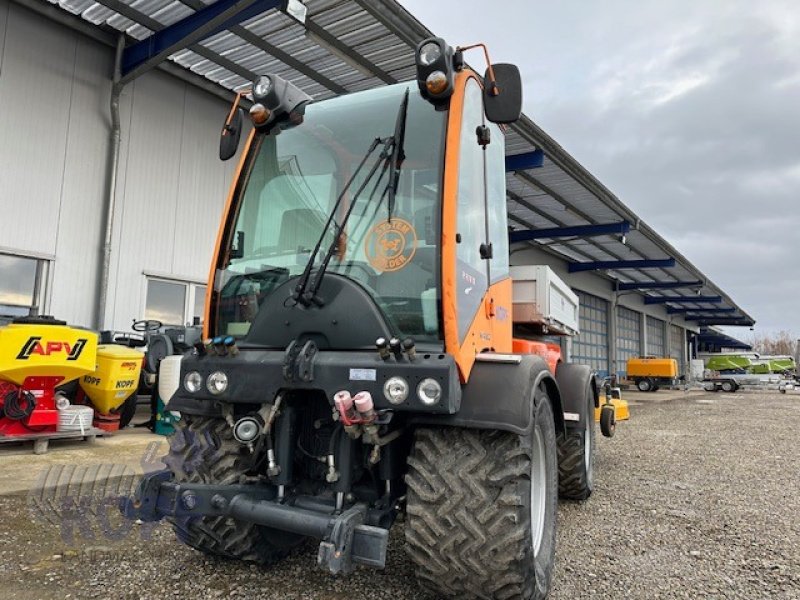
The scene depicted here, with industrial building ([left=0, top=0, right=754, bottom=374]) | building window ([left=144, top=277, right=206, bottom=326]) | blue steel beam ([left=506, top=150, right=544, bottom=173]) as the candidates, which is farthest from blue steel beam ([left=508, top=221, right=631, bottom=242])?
building window ([left=144, top=277, right=206, bottom=326])

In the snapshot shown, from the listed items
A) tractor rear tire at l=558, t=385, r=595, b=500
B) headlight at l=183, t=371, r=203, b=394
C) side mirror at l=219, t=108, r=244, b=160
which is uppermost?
side mirror at l=219, t=108, r=244, b=160

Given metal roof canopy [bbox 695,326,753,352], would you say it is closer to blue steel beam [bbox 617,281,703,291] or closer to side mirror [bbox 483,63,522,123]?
blue steel beam [bbox 617,281,703,291]

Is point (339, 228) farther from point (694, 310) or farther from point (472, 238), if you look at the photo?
point (694, 310)

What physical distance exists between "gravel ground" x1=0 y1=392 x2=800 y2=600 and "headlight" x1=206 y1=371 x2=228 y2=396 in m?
1.01

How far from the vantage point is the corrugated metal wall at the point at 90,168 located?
25.5 ft

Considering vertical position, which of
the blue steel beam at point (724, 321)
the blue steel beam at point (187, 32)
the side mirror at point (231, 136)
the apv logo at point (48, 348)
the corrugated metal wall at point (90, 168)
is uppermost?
the blue steel beam at point (187, 32)

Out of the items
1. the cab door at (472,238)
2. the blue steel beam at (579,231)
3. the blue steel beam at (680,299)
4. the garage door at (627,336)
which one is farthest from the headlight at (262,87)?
the blue steel beam at (680,299)

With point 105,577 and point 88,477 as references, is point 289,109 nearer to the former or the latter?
point 105,577

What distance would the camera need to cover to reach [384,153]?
2.98 meters

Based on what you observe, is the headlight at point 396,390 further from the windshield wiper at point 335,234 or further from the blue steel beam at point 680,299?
the blue steel beam at point 680,299

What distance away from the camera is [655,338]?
36.4 meters

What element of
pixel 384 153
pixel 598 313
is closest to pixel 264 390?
pixel 384 153

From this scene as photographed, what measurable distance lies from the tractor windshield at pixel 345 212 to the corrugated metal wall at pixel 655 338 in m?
34.7

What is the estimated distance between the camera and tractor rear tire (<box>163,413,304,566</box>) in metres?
2.93
